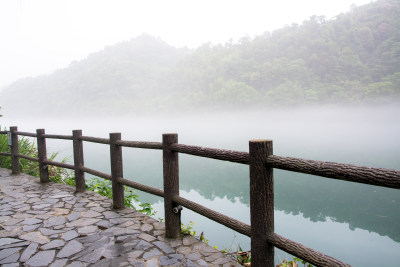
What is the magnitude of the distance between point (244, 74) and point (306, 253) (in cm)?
6972

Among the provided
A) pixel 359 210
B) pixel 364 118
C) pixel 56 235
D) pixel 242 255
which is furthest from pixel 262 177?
pixel 364 118

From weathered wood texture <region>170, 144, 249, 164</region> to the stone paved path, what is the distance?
2.93 feet

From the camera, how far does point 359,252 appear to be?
8.36 m

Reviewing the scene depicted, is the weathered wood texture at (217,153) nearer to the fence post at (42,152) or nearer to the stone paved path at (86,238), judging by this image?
the stone paved path at (86,238)

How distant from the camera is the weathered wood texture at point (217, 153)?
1766mm

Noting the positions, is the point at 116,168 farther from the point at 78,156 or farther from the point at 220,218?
the point at 220,218

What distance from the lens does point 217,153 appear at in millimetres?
1966

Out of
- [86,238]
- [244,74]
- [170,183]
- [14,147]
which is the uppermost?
[244,74]

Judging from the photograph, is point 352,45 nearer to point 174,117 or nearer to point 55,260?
point 174,117

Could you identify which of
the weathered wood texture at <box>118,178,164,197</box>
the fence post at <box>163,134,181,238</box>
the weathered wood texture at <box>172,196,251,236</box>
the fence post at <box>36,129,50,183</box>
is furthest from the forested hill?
the weathered wood texture at <box>172,196,251,236</box>

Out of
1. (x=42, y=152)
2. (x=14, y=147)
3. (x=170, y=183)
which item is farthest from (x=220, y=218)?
(x=14, y=147)

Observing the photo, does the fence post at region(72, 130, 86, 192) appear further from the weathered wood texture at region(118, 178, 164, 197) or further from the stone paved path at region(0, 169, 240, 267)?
the weathered wood texture at region(118, 178, 164, 197)

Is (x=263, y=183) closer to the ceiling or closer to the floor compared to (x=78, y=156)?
closer to the ceiling

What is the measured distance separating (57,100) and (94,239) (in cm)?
8992
